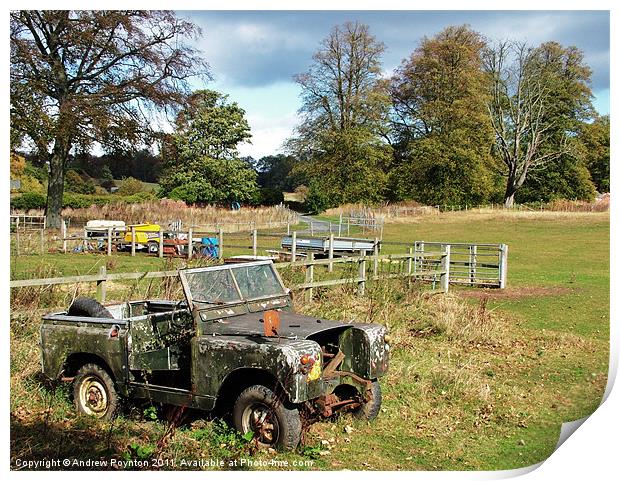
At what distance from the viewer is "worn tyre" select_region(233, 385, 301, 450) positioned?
5586mm

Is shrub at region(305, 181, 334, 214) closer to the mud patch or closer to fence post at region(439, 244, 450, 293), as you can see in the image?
fence post at region(439, 244, 450, 293)

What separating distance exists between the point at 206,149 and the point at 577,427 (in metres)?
5.82

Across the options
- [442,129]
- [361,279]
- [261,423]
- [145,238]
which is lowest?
[261,423]

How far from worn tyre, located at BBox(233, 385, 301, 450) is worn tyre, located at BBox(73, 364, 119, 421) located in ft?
4.45

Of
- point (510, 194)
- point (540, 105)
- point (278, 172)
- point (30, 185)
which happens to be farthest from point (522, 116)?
point (30, 185)

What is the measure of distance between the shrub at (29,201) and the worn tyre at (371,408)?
4.44m

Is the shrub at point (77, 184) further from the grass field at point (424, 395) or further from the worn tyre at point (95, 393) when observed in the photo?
the worn tyre at point (95, 393)

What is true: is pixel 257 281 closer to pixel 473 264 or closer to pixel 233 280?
pixel 233 280

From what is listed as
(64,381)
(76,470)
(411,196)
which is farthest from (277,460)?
(411,196)

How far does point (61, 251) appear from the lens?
10.1 meters

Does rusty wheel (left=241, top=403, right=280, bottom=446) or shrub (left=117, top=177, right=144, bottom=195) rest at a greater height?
shrub (left=117, top=177, right=144, bottom=195)

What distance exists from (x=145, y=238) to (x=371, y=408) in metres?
9.21

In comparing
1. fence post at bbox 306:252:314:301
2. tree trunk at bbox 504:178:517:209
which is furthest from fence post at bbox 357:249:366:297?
tree trunk at bbox 504:178:517:209

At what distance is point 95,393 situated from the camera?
21.5 feet
